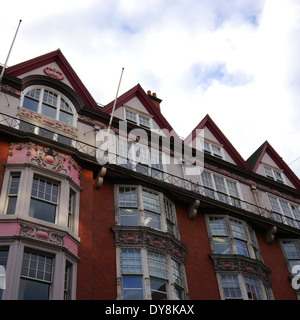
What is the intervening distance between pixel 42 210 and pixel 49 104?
7.92 m

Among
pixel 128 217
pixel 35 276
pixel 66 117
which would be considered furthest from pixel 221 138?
pixel 35 276

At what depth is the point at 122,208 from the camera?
2323cm

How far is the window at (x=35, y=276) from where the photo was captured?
17.1m

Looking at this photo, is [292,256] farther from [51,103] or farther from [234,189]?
[51,103]

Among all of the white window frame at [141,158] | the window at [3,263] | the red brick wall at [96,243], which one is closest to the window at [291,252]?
the white window frame at [141,158]

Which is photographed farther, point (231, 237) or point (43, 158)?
point (231, 237)

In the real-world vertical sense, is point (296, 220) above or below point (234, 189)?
below

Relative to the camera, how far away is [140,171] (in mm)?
25609

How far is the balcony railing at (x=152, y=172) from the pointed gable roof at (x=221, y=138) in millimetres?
4647

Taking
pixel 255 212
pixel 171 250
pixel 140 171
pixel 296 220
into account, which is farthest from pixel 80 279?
pixel 296 220

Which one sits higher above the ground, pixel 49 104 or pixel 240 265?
pixel 49 104

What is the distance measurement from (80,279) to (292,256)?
15.6 m

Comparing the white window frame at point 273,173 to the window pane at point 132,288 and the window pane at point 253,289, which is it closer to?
the window pane at point 253,289

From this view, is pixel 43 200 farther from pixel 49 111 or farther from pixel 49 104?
pixel 49 104
